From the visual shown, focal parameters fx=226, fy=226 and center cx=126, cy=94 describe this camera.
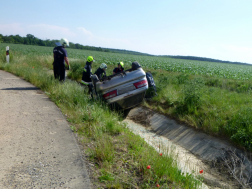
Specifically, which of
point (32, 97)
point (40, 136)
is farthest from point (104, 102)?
point (40, 136)

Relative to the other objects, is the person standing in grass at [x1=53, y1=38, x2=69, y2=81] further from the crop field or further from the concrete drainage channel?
the crop field

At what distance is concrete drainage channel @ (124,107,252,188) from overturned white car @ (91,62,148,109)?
3.61ft

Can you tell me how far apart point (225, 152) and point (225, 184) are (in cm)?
106

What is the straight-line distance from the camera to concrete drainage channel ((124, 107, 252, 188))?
4.68 metres

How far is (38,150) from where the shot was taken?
3.51 m

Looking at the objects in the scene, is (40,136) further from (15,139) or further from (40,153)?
(40,153)

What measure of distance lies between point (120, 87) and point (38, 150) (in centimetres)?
346

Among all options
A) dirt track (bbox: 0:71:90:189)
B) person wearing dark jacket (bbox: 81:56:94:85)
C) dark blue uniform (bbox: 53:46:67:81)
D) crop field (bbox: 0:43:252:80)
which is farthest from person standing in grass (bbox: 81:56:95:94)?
crop field (bbox: 0:43:252:80)

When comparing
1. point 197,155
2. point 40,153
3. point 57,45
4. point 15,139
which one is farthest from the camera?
point 57,45

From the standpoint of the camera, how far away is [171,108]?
8.20 meters

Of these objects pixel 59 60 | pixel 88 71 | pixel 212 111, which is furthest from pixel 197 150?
pixel 59 60

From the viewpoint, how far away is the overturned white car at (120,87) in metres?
6.56

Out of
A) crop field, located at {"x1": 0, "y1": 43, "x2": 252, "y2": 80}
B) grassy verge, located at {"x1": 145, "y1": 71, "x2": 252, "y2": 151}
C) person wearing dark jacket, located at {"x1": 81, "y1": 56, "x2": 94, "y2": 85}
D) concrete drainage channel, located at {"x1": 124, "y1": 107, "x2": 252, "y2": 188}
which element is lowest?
concrete drainage channel, located at {"x1": 124, "y1": 107, "x2": 252, "y2": 188}

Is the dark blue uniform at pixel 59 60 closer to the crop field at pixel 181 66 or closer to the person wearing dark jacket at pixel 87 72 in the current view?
the person wearing dark jacket at pixel 87 72
